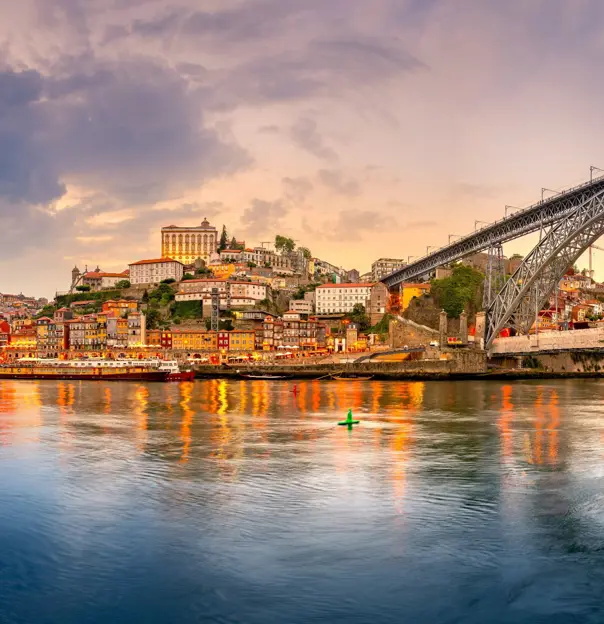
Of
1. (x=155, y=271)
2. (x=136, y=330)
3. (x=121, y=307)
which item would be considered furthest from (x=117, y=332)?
(x=155, y=271)

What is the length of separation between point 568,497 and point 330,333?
76746 mm

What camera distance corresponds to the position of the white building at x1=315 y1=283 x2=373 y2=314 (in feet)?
329

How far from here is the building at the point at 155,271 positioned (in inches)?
4313

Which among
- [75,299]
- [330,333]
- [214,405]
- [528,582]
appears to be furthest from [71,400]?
[75,299]

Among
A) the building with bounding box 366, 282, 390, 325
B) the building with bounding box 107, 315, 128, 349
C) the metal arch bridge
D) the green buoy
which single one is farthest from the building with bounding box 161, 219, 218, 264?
the green buoy

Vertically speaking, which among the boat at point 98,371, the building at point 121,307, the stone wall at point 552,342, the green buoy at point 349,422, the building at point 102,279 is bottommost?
the green buoy at point 349,422

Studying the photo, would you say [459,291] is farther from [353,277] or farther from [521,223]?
[353,277]

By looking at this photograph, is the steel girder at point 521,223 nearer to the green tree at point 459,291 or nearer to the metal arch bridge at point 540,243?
the metal arch bridge at point 540,243

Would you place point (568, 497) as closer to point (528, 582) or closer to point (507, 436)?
point (528, 582)

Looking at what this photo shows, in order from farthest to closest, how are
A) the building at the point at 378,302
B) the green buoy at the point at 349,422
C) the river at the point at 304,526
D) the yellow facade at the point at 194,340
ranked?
the building at the point at 378,302, the yellow facade at the point at 194,340, the green buoy at the point at 349,422, the river at the point at 304,526

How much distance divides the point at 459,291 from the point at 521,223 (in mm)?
25521

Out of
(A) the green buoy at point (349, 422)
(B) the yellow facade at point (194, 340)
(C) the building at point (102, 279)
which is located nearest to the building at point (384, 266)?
(C) the building at point (102, 279)

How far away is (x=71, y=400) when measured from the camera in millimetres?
41000

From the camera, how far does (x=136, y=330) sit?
8719 centimetres
